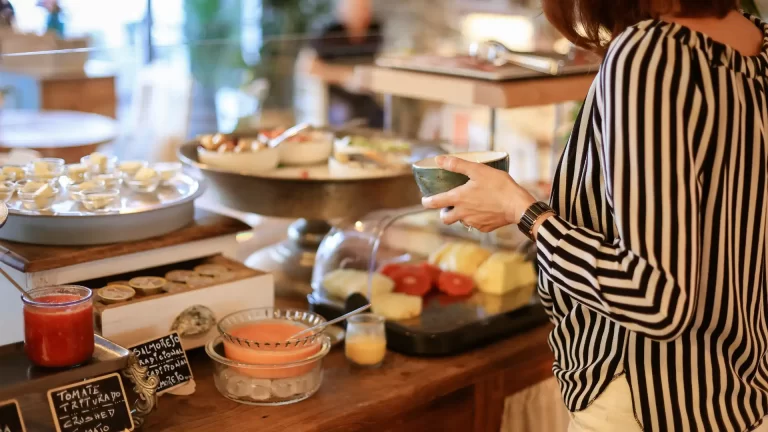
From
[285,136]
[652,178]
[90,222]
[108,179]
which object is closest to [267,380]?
[90,222]

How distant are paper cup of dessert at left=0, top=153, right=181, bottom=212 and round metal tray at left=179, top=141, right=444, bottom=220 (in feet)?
0.37

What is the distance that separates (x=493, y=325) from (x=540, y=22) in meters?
4.26

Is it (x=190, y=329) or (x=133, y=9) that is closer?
(x=190, y=329)

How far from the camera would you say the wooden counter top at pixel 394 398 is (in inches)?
52.2

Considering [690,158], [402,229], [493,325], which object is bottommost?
[493,325]

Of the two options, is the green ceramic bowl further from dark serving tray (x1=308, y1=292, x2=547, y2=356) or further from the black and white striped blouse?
dark serving tray (x1=308, y1=292, x2=547, y2=356)

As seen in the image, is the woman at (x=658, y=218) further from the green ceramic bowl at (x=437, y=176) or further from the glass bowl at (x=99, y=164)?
the glass bowl at (x=99, y=164)

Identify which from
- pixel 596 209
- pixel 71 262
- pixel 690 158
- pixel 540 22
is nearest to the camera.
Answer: pixel 690 158

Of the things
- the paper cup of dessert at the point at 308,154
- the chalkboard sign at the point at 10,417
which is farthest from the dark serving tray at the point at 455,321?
the chalkboard sign at the point at 10,417

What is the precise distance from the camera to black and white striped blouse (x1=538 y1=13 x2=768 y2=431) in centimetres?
96

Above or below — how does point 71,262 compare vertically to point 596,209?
below

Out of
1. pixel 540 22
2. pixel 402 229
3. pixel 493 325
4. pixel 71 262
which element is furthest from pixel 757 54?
pixel 540 22

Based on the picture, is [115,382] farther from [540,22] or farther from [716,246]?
[540,22]

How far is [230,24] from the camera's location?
561 cm
